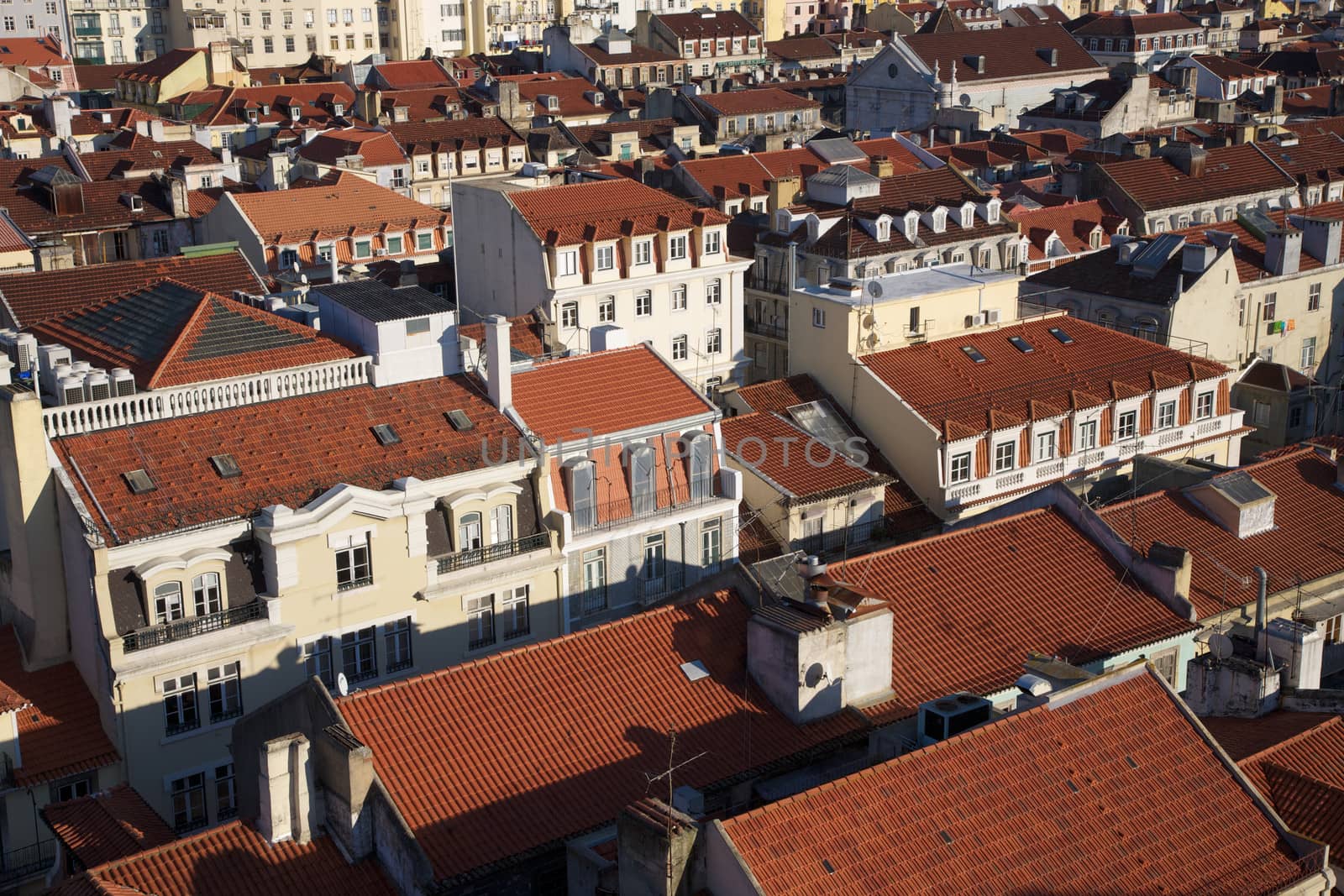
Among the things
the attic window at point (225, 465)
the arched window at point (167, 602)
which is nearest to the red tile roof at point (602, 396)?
the attic window at point (225, 465)

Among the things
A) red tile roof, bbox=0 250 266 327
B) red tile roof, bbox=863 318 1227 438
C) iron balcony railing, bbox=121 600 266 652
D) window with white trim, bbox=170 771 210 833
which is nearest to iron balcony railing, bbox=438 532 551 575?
iron balcony railing, bbox=121 600 266 652

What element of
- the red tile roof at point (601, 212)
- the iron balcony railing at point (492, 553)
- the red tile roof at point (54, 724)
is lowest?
the red tile roof at point (54, 724)

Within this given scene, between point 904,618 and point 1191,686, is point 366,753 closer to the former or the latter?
point 904,618

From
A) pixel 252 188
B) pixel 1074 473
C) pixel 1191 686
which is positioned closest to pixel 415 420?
pixel 1191 686

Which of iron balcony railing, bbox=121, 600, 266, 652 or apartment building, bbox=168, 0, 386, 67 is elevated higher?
apartment building, bbox=168, 0, 386, 67

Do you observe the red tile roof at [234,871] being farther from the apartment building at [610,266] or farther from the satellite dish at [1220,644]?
the apartment building at [610,266]

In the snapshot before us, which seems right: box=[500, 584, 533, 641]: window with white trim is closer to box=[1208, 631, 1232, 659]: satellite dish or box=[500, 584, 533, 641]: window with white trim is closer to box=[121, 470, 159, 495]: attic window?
box=[121, 470, 159, 495]: attic window
